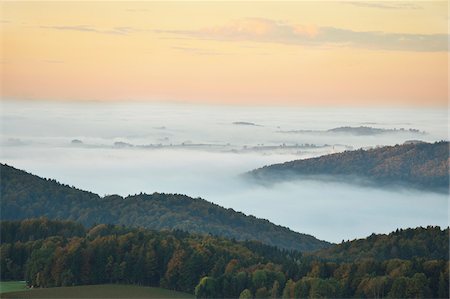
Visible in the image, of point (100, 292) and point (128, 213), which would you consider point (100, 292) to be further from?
point (128, 213)

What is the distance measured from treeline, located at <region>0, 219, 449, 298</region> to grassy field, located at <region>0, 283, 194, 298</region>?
2161 mm

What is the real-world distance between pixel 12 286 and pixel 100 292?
8833mm

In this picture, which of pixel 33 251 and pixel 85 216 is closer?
pixel 33 251

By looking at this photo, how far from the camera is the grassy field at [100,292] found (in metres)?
82.9

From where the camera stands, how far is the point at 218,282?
289 feet

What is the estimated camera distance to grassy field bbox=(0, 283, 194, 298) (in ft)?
272

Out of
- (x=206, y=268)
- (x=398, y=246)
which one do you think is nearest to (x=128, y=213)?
(x=398, y=246)

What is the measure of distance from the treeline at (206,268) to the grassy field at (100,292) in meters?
2.16

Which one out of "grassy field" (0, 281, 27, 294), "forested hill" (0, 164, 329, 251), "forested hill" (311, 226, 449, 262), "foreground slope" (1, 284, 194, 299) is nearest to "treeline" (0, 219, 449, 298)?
"grassy field" (0, 281, 27, 294)

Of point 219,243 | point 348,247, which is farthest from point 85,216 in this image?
point 219,243

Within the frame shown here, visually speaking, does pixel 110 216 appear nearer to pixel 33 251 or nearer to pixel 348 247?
pixel 348 247

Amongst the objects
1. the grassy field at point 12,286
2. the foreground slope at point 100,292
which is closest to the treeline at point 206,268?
the grassy field at point 12,286

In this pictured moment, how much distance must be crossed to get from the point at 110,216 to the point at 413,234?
7317cm

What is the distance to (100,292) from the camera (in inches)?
3408
